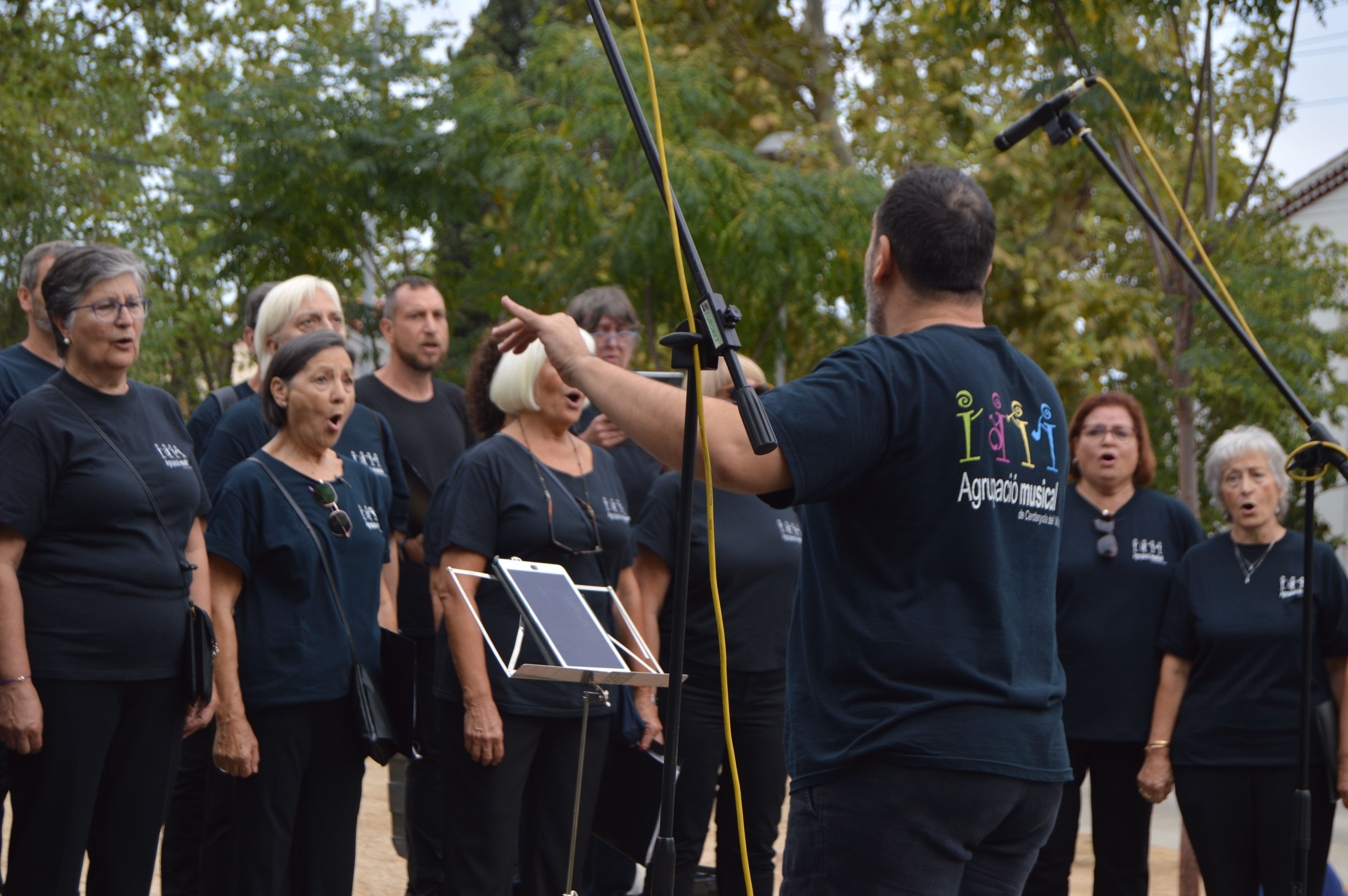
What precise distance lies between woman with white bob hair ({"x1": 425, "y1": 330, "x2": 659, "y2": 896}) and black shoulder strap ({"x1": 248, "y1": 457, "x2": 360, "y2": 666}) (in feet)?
1.05

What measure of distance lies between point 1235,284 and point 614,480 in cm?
533

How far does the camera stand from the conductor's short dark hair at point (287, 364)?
13.0ft

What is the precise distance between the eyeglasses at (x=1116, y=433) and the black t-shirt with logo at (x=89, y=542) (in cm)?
317

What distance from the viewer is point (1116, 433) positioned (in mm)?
4750

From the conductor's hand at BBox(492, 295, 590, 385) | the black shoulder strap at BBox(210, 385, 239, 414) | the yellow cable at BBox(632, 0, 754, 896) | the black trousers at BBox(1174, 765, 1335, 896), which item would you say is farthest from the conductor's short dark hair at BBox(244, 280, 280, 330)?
the black trousers at BBox(1174, 765, 1335, 896)

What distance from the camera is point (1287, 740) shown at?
166 inches

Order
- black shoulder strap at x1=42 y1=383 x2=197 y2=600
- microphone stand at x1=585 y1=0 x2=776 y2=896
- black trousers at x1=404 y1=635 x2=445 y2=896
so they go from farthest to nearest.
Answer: black trousers at x1=404 y1=635 x2=445 y2=896 < black shoulder strap at x1=42 y1=383 x2=197 y2=600 < microphone stand at x1=585 y1=0 x2=776 y2=896

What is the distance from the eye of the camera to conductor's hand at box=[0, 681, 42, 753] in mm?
3252

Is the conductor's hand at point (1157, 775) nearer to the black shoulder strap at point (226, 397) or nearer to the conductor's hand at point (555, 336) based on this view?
the conductor's hand at point (555, 336)

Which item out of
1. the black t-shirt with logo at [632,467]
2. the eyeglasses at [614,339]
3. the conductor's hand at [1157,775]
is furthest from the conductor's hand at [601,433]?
the conductor's hand at [1157,775]

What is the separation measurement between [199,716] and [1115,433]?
10.7ft

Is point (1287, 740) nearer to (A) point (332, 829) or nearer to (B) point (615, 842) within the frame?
(B) point (615, 842)

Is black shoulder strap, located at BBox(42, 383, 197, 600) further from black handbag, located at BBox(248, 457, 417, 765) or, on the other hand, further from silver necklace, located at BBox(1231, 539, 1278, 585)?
silver necklace, located at BBox(1231, 539, 1278, 585)

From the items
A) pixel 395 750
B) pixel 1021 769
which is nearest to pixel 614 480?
pixel 395 750
